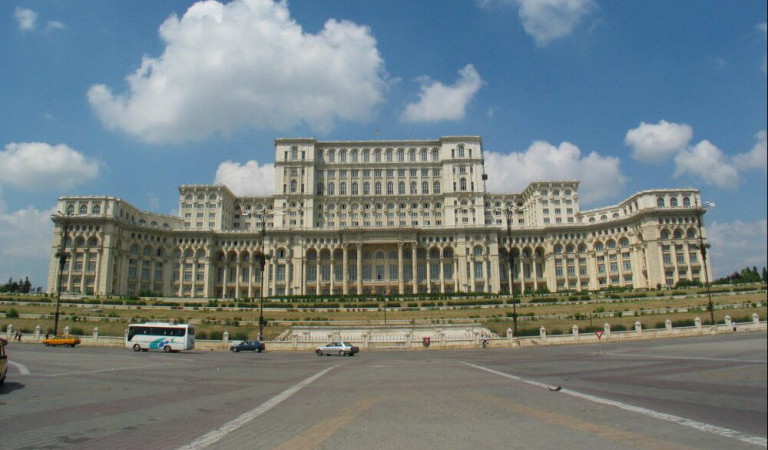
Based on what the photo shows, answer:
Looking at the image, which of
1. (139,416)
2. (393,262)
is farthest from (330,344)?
(393,262)

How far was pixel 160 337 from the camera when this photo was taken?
42844 mm

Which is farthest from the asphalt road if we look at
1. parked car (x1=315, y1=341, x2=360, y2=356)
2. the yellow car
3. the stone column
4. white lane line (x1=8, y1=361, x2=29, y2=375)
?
the stone column

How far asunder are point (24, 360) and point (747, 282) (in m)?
71.1

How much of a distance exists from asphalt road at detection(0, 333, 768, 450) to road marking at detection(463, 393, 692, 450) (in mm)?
35

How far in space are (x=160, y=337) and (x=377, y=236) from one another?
7056 cm

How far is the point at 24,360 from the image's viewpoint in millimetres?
27266

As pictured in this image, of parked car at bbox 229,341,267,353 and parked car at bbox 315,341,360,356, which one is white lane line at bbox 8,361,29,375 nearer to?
parked car at bbox 229,341,267,353

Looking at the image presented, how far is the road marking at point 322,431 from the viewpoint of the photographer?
8.44 metres

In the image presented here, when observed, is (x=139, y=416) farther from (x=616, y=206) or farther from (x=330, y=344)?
(x=616, y=206)

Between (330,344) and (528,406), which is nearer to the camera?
(528,406)

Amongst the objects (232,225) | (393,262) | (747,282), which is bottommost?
(747,282)

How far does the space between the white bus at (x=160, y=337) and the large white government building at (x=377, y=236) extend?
199ft

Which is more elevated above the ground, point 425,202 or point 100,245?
point 425,202

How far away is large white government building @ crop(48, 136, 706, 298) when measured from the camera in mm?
103125
